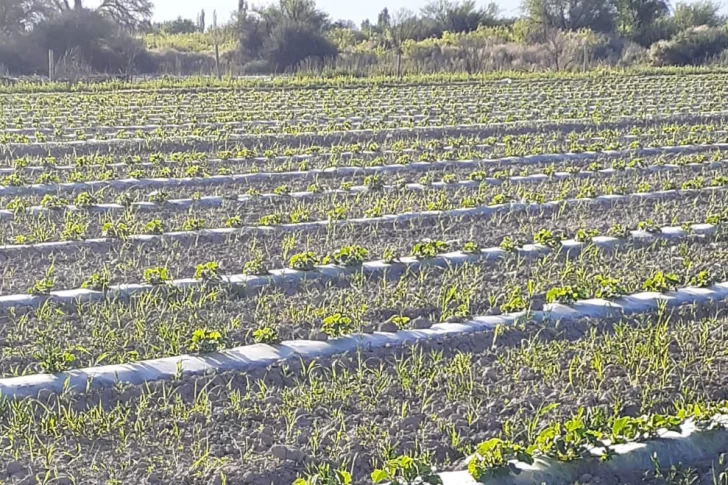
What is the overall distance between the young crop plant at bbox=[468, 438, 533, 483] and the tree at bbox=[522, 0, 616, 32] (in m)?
36.5

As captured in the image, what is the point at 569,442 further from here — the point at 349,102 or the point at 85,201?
the point at 349,102

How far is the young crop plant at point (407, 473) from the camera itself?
259 cm

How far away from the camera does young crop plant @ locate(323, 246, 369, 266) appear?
4898mm

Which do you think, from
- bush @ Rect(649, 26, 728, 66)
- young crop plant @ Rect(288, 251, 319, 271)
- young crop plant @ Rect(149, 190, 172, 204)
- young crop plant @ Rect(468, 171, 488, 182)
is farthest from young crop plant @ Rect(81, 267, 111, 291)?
bush @ Rect(649, 26, 728, 66)

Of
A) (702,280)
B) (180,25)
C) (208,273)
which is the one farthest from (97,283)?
(180,25)

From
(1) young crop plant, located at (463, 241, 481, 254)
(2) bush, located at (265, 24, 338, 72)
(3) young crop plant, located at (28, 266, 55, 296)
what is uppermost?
(2) bush, located at (265, 24, 338, 72)

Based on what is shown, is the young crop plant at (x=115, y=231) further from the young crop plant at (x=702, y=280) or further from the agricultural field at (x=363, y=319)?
the young crop plant at (x=702, y=280)

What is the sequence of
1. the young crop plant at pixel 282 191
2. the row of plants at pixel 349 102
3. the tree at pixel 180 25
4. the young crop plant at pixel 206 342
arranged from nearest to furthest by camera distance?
the young crop plant at pixel 206 342 < the young crop plant at pixel 282 191 < the row of plants at pixel 349 102 < the tree at pixel 180 25

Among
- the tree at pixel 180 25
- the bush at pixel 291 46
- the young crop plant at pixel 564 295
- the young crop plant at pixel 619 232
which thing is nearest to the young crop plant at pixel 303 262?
the young crop plant at pixel 564 295

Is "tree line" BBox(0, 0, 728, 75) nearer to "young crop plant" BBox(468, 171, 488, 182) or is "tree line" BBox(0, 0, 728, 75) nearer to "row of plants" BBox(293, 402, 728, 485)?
"young crop plant" BBox(468, 171, 488, 182)

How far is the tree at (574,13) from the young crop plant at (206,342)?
35.7m

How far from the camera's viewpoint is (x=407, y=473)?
2.60m

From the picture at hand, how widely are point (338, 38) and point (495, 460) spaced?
32505 mm

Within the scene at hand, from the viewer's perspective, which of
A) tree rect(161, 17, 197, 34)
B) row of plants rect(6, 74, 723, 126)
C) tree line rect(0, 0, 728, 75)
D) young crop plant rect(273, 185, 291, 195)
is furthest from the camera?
tree rect(161, 17, 197, 34)
